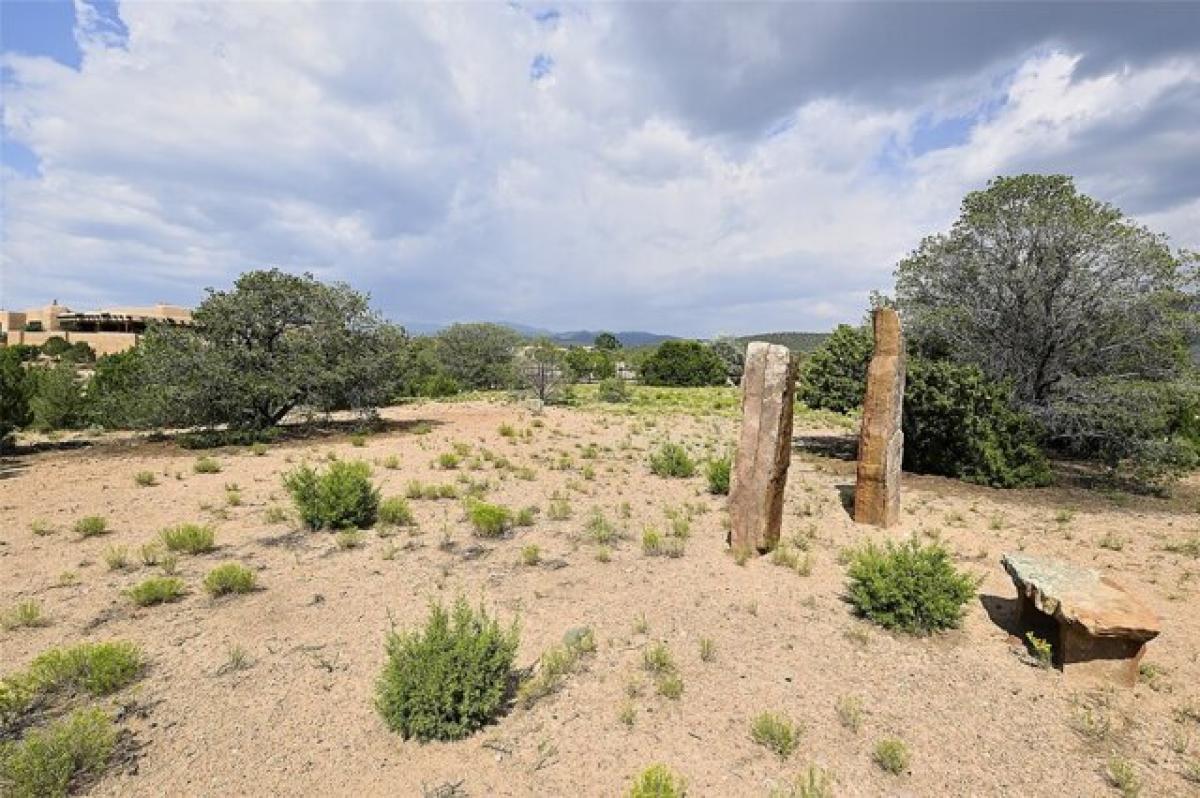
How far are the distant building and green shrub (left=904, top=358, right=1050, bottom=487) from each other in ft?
233

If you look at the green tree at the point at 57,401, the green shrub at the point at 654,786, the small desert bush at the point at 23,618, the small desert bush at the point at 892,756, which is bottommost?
the small desert bush at the point at 892,756

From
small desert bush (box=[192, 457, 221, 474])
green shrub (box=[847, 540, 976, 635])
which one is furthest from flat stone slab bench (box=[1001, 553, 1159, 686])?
small desert bush (box=[192, 457, 221, 474])

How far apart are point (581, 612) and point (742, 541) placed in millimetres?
2940

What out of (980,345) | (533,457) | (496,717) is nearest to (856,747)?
(496,717)

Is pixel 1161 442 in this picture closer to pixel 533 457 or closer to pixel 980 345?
pixel 980 345

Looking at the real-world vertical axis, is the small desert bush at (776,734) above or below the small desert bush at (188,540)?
below

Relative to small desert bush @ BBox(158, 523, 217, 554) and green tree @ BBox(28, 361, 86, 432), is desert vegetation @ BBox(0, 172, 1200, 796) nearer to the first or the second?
small desert bush @ BBox(158, 523, 217, 554)

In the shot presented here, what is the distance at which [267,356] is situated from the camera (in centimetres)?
1716

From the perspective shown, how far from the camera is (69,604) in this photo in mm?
6129

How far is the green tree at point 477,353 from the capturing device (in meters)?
45.9

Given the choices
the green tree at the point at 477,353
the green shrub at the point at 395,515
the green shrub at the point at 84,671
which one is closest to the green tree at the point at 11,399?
the green shrub at the point at 395,515

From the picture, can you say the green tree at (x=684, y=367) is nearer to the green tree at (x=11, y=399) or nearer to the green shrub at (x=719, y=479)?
the green shrub at (x=719, y=479)

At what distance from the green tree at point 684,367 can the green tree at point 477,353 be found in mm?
12391

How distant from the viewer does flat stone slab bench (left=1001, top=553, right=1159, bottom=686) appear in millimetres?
4922
